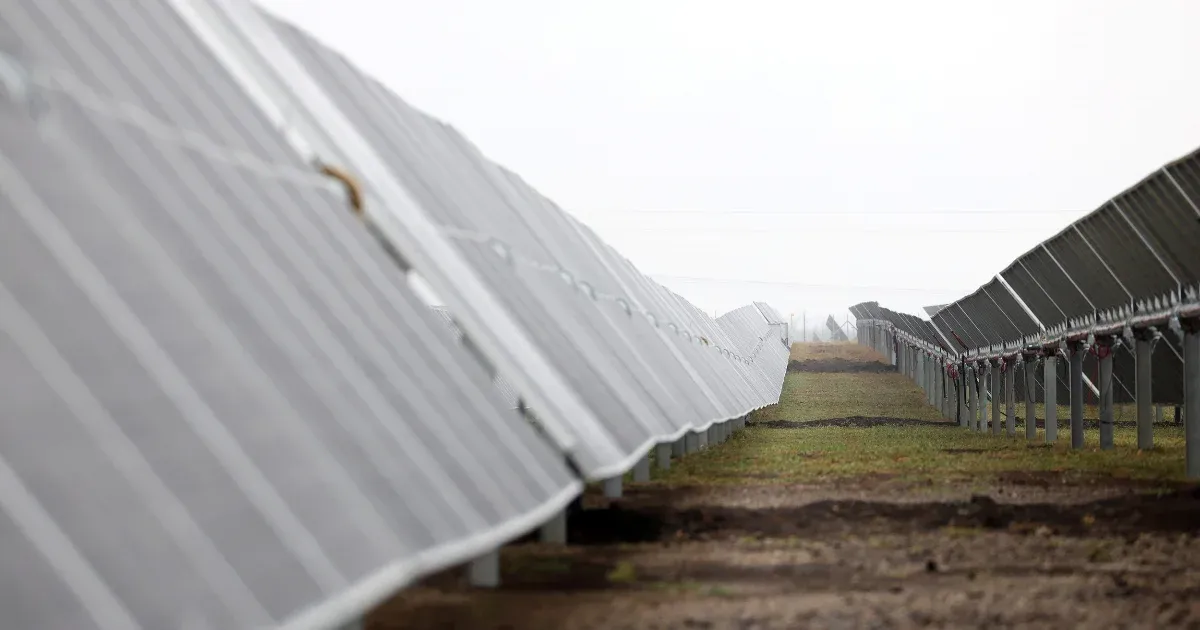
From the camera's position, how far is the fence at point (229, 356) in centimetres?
449

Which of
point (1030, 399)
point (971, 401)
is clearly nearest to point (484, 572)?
point (1030, 399)

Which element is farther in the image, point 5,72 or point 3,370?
point 5,72

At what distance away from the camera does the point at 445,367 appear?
9055 mm

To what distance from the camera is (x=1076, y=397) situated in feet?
99.5

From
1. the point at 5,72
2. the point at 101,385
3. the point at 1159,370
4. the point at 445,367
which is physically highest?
the point at 5,72

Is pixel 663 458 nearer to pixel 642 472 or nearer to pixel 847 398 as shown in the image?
pixel 642 472

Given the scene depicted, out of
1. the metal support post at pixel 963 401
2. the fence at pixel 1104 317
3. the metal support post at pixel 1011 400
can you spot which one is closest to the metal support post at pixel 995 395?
the fence at pixel 1104 317

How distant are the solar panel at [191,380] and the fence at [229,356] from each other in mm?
13

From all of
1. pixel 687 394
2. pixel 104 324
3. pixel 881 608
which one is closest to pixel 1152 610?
pixel 881 608

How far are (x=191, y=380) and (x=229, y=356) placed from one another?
0.48m

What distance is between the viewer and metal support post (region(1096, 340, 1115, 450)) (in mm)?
28234

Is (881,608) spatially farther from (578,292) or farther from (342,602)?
(578,292)

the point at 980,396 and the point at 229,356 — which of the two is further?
the point at 980,396

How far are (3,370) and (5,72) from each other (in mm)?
1500
